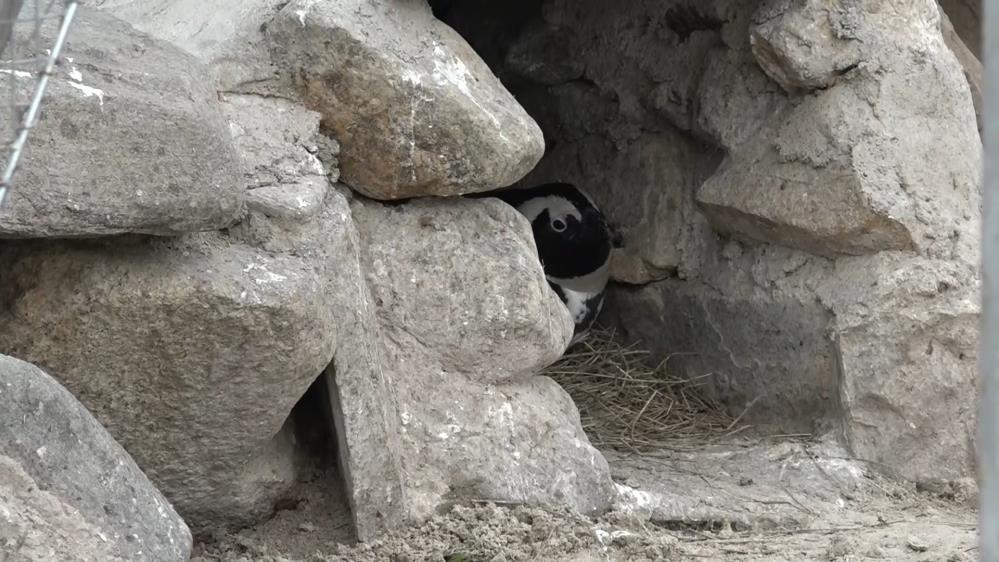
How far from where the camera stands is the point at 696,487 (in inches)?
110

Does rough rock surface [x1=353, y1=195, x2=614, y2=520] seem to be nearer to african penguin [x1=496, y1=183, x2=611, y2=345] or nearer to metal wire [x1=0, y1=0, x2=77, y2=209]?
metal wire [x1=0, y1=0, x2=77, y2=209]

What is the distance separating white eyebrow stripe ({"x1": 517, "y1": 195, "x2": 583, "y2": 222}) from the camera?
388cm

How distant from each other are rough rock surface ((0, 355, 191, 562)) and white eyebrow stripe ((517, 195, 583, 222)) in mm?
2322

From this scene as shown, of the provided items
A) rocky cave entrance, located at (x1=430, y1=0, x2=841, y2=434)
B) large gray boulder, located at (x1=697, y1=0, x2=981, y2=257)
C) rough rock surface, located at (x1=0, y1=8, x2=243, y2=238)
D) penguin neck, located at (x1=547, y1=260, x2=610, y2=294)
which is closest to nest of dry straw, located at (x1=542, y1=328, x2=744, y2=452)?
rocky cave entrance, located at (x1=430, y1=0, x2=841, y2=434)

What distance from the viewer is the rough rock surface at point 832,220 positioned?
287 cm

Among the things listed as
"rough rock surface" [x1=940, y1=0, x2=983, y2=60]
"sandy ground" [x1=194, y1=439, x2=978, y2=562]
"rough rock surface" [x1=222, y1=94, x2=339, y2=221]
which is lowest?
"sandy ground" [x1=194, y1=439, x2=978, y2=562]

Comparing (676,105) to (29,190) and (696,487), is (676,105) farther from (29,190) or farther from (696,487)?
(29,190)

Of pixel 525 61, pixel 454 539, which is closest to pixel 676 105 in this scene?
pixel 525 61

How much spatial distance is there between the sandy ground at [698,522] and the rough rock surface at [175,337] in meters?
0.25

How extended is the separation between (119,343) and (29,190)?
0.30 m

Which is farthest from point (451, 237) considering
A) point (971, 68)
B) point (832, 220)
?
point (971, 68)

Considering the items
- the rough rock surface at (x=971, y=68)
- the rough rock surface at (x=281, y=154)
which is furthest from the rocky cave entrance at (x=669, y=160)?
the rough rock surface at (x=281, y=154)

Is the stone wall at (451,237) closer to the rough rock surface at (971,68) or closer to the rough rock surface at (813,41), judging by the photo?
the rough rock surface at (813,41)

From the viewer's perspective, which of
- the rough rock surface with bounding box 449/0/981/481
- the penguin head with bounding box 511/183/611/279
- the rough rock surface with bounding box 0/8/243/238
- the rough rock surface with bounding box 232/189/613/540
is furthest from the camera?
the penguin head with bounding box 511/183/611/279
